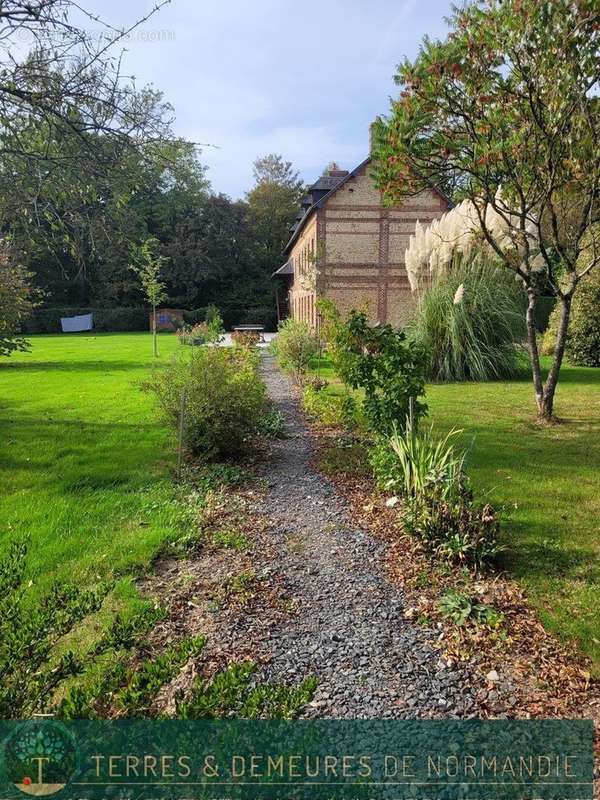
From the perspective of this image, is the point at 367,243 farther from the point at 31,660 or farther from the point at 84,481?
the point at 31,660

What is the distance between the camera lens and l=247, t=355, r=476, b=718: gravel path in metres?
2.38

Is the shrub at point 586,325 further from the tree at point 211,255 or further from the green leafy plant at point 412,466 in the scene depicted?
the tree at point 211,255

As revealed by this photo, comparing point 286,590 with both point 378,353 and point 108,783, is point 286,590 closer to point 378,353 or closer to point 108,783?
point 108,783

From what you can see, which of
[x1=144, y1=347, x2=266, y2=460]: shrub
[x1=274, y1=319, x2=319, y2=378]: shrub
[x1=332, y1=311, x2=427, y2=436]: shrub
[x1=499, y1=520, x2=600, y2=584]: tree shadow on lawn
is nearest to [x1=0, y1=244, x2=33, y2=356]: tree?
[x1=274, y1=319, x2=319, y2=378]: shrub

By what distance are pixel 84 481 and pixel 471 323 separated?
8.17m

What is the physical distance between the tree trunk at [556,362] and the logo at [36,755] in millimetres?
7291

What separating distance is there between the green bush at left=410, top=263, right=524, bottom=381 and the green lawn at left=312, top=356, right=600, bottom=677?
0.97 metres

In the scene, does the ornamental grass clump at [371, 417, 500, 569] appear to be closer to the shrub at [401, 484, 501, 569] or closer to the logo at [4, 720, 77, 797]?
the shrub at [401, 484, 501, 569]

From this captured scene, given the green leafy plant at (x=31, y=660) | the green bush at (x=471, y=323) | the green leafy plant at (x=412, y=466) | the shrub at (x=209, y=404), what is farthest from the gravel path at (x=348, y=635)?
the green bush at (x=471, y=323)

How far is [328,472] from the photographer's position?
5812 millimetres

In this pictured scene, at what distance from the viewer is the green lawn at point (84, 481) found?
12.6 feet

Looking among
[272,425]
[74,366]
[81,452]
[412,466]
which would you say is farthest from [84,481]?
[74,366]

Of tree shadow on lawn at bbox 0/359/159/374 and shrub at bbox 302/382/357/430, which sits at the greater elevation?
tree shadow on lawn at bbox 0/359/159/374

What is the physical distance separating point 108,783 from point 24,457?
5229 millimetres
